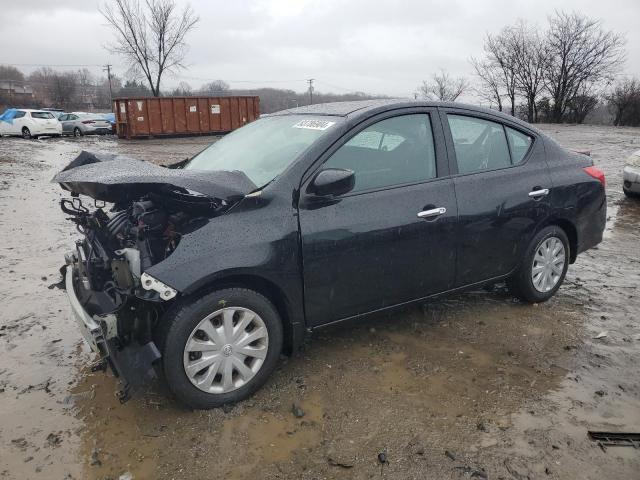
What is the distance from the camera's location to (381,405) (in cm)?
291

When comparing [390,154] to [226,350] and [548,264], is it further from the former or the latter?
[548,264]

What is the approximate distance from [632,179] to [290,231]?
8.00 meters

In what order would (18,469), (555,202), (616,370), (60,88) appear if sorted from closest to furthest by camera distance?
(18,469) → (616,370) → (555,202) → (60,88)

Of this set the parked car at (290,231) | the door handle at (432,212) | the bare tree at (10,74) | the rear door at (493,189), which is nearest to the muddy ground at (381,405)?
the parked car at (290,231)

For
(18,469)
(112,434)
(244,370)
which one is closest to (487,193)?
(244,370)

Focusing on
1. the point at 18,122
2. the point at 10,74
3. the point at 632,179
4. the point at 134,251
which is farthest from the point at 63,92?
the point at 134,251

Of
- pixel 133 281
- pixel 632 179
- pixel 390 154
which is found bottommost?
pixel 632 179

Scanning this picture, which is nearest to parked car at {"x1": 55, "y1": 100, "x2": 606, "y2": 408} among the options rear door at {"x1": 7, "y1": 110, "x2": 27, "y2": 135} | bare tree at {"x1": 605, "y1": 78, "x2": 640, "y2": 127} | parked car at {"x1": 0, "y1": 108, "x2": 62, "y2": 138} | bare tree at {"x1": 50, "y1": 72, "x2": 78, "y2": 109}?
parked car at {"x1": 0, "y1": 108, "x2": 62, "y2": 138}

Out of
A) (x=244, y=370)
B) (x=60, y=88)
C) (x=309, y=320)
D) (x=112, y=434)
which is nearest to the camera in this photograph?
(x=112, y=434)

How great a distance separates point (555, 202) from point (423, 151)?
1349 millimetres

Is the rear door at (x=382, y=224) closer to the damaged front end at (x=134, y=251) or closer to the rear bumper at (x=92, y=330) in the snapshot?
the damaged front end at (x=134, y=251)

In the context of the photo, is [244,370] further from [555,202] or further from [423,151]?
[555,202]

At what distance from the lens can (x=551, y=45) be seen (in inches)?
1614

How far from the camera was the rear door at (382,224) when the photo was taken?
3021mm
